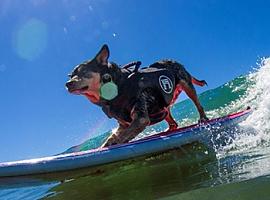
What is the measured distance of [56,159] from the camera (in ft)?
14.7

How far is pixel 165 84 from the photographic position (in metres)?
6.79

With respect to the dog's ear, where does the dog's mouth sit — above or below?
below

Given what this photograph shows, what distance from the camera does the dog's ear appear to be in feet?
19.9

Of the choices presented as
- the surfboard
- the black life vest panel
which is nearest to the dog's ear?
the black life vest panel

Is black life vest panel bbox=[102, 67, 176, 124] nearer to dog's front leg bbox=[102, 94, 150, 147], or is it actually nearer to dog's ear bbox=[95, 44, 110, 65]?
dog's front leg bbox=[102, 94, 150, 147]

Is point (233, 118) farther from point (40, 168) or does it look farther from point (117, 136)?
point (40, 168)

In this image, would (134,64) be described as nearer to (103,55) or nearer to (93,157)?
(103,55)

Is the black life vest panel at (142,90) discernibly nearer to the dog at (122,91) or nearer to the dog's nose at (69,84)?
the dog at (122,91)

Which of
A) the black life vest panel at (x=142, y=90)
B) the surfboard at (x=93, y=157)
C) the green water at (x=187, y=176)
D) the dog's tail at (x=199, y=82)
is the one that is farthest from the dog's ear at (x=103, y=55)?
the dog's tail at (x=199, y=82)

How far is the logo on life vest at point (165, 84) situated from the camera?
669 centimetres

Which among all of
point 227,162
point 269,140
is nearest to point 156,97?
point 269,140

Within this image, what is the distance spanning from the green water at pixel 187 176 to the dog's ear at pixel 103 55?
72.0 inches

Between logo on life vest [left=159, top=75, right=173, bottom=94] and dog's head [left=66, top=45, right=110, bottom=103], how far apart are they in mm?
1085

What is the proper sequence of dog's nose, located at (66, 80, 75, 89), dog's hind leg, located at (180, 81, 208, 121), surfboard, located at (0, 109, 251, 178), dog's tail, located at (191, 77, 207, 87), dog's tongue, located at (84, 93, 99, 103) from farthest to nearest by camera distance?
dog's tail, located at (191, 77, 207, 87), dog's hind leg, located at (180, 81, 208, 121), dog's tongue, located at (84, 93, 99, 103), dog's nose, located at (66, 80, 75, 89), surfboard, located at (0, 109, 251, 178)
